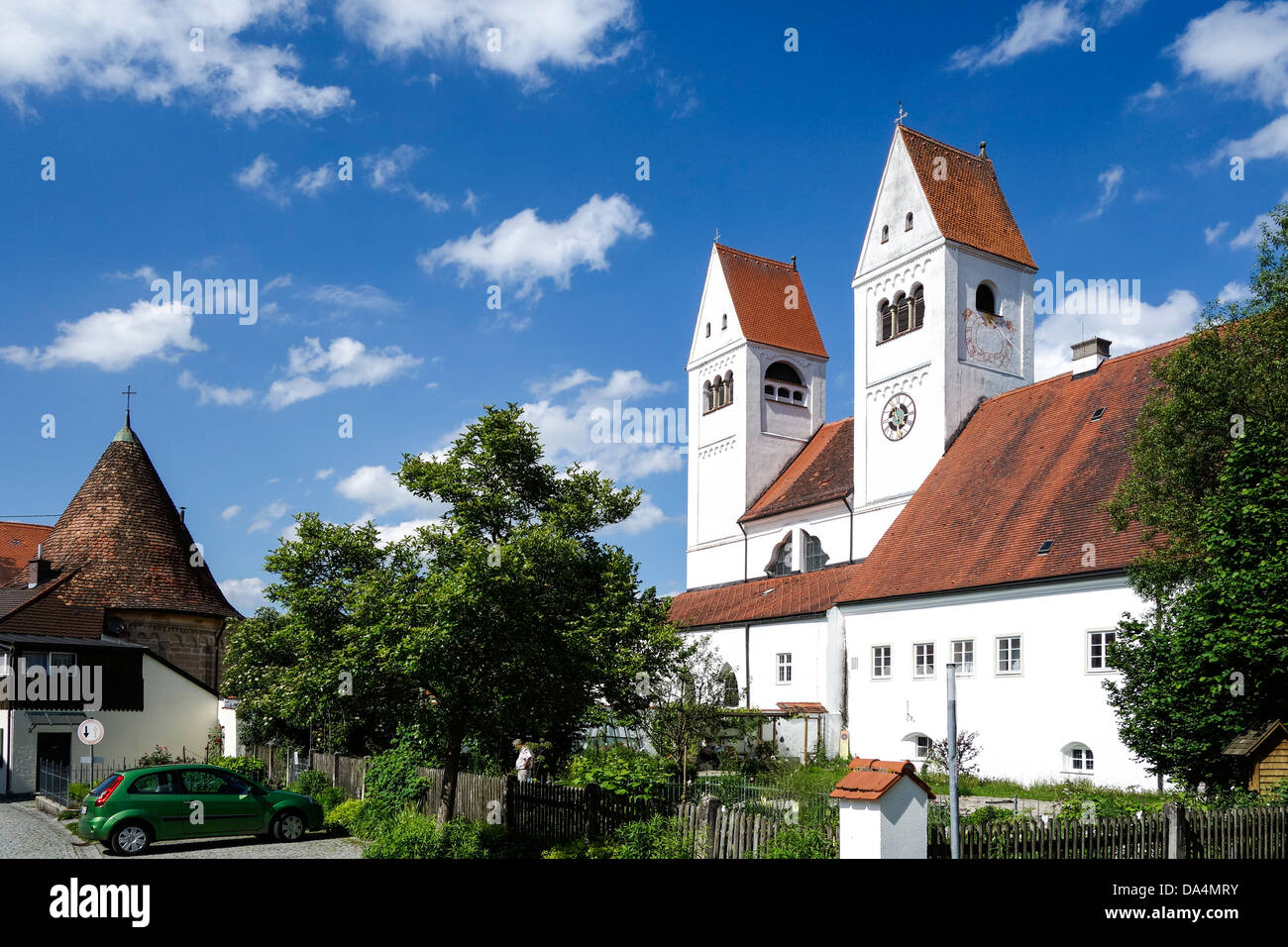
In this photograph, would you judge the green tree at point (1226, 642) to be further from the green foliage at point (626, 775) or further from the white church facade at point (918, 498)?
the green foliage at point (626, 775)

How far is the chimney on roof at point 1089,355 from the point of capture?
1369 inches

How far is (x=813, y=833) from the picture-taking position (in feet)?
41.7

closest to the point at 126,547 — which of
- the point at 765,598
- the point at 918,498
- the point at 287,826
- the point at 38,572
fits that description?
the point at 38,572

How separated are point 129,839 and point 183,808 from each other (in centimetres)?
95

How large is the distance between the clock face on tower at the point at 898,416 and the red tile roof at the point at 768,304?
490 inches

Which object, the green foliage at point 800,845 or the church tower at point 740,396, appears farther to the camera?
the church tower at point 740,396

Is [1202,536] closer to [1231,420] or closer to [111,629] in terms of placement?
[1231,420]

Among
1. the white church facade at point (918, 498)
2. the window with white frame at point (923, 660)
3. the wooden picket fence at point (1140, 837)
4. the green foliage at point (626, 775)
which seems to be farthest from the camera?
the window with white frame at point (923, 660)

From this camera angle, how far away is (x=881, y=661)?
32.9m

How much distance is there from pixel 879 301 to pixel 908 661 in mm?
15661

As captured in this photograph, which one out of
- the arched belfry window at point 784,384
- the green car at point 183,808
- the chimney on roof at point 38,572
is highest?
the arched belfry window at point 784,384

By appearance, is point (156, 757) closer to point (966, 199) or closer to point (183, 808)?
point (183, 808)

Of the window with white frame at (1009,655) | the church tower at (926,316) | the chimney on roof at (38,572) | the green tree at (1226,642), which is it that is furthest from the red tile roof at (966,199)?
the chimney on roof at (38,572)

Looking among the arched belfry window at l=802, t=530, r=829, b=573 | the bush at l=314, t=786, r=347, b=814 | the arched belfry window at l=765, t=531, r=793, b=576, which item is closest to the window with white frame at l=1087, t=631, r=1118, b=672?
the arched belfry window at l=802, t=530, r=829, b=573
